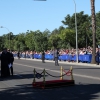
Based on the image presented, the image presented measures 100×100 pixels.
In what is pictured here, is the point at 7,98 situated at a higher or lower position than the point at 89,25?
lower

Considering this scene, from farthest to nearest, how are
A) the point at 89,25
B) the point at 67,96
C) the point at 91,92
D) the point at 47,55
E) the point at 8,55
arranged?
the point at 89,25 → the point at 47,55 → the point at 8,55 → the point at 91,92 → the point at 67,96

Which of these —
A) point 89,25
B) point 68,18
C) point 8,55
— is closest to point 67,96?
point 8,55

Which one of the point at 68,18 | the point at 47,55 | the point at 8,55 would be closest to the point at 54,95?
the point at 8,55

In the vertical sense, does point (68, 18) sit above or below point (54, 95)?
above

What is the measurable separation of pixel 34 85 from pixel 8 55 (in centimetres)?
662

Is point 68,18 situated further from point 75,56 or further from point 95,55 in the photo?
point 95,55

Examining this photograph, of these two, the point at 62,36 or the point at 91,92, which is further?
the point at 62,36

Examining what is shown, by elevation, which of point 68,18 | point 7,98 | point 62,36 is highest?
point 68,18

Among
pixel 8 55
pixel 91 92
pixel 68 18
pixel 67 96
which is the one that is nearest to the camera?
pixel 67 96

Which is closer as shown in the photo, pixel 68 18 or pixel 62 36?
pixel 62 36

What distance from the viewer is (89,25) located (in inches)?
3593

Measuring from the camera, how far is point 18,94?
11180mm

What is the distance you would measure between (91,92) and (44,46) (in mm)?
73342

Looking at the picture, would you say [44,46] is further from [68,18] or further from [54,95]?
[54,95]
